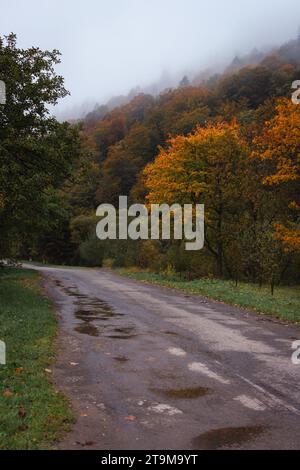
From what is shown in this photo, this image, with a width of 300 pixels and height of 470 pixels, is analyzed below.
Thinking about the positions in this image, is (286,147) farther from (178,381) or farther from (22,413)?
(22,413)

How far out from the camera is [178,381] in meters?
9.50

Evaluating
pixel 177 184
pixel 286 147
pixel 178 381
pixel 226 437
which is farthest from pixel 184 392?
pixel 177 184

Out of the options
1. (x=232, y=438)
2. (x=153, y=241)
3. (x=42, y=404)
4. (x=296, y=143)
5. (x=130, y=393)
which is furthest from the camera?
(x=153, y=241)

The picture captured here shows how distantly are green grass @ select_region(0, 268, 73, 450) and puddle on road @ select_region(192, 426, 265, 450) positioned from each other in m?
1.96

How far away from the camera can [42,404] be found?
765cm

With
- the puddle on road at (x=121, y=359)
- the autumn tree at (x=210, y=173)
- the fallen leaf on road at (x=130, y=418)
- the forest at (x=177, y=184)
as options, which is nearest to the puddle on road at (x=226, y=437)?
the fallen leaf on road at (x=130, y=418)

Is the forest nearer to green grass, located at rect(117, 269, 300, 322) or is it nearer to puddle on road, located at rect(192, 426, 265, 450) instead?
green grass, located at rect(117, 269, 300, 322)

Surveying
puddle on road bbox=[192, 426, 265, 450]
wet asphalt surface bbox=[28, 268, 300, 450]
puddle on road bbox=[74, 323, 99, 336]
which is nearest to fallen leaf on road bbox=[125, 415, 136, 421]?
wet asphalt surface bbox=[28, 268, 300, 450]

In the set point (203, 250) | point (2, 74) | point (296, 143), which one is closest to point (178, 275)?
point (203, 250)

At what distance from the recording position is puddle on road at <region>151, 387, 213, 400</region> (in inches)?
337

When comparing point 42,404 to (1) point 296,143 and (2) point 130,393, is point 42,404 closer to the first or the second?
(2) point 130,393

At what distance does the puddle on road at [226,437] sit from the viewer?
256 inches

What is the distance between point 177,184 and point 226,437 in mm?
28906

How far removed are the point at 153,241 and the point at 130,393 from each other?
37.2 m
